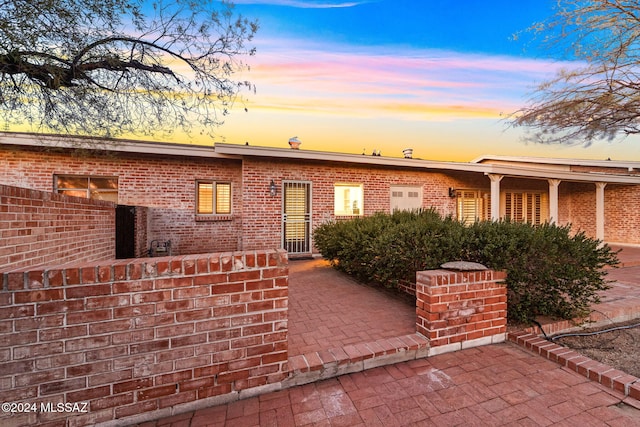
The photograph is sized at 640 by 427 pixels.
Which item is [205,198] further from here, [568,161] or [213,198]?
[568,161]

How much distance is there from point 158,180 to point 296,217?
384 centimetres

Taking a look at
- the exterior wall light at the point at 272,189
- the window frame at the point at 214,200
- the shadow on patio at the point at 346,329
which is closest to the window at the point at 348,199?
the exterior wall light at the point at 272,189


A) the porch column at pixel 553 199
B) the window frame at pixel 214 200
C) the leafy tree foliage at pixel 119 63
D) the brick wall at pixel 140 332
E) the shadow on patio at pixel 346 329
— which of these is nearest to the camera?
the brick wall at pixel 140 332

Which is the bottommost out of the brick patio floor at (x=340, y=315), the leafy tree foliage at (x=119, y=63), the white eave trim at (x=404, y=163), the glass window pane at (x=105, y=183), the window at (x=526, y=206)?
the brick patio floor at (x=340, y=315)

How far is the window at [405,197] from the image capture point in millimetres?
9227

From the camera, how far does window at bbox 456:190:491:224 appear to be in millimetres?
10445

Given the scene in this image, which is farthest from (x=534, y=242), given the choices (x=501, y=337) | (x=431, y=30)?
(x=431, y=30)

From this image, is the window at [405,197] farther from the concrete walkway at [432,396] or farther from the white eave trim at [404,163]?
the concrete walkway at [432,396]

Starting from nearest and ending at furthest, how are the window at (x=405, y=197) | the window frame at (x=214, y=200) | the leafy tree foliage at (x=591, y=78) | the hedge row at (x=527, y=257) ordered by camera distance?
the hedge row at (x=527, y=257)
the leafy tree foliage at (x=591, y=78)
the window frame at (x=214, y=200)
the window at (x=405, y=197)

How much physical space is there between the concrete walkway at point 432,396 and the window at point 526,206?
1002 cm

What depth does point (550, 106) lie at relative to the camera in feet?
25.7

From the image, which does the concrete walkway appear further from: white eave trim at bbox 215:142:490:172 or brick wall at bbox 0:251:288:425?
white eave trim at bbox 215:142:490:172

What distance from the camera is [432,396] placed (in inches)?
78.7

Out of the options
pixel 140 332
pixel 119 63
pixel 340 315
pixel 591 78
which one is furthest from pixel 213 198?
pixel 591 78
